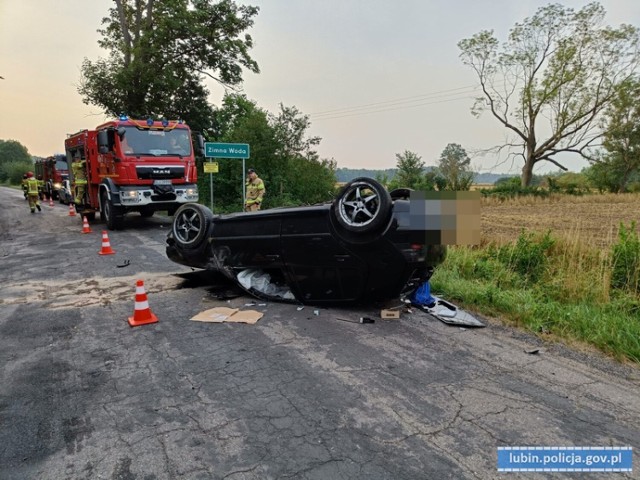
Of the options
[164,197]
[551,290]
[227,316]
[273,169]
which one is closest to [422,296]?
[551,290]

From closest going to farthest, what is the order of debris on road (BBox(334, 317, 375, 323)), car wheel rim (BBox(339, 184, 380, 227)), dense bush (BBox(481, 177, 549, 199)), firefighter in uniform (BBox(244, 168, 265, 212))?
1. car wheel rim (BBox(339, 184, 380, 227))
2. debris on road (BBox(334, 317, 375, 323))
3. firefighter in uniform (BBox(244, 168, 265, 212))
4. dense bush (BBox(481, 177, 549, 199))

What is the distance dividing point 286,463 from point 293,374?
103 cm

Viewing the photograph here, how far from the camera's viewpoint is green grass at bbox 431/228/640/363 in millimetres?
4160

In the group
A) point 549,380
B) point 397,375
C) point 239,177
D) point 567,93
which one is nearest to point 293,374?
point 397,375

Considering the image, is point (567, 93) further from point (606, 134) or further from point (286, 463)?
point (286, 463)

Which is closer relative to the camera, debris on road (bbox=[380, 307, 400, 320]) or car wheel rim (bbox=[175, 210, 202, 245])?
debris on road (bbox=[380, 307, 400, 320])

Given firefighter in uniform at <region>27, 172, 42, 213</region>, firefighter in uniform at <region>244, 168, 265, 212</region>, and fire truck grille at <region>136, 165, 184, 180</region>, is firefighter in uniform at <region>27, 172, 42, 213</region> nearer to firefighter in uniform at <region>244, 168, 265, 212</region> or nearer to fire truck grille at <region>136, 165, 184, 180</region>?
fire truck grille at <region>136, 165, 184, 180</region>

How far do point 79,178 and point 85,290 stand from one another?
9.60 metres

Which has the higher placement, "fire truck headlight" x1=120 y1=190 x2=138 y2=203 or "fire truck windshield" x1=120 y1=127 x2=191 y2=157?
"fire truck windshield" x1=120 y1=127 x2=191 y2=157

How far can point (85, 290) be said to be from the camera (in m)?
5.73

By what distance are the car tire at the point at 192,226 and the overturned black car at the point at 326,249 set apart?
14 mm

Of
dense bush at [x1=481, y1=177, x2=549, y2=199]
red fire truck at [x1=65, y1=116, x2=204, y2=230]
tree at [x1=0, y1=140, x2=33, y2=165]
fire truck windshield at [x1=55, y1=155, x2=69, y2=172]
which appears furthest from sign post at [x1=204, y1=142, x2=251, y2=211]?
tree at [x1=0, y1=140, x2=33, y2=165]

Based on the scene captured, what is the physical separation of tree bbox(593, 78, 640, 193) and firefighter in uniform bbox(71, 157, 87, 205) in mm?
40086

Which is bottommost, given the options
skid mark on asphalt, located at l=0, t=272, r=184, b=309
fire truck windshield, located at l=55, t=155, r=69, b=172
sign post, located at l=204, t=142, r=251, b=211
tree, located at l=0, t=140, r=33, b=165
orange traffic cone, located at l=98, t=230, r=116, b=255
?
skid mark on asphalt, located at l=0, t=272, r=184, b=309
